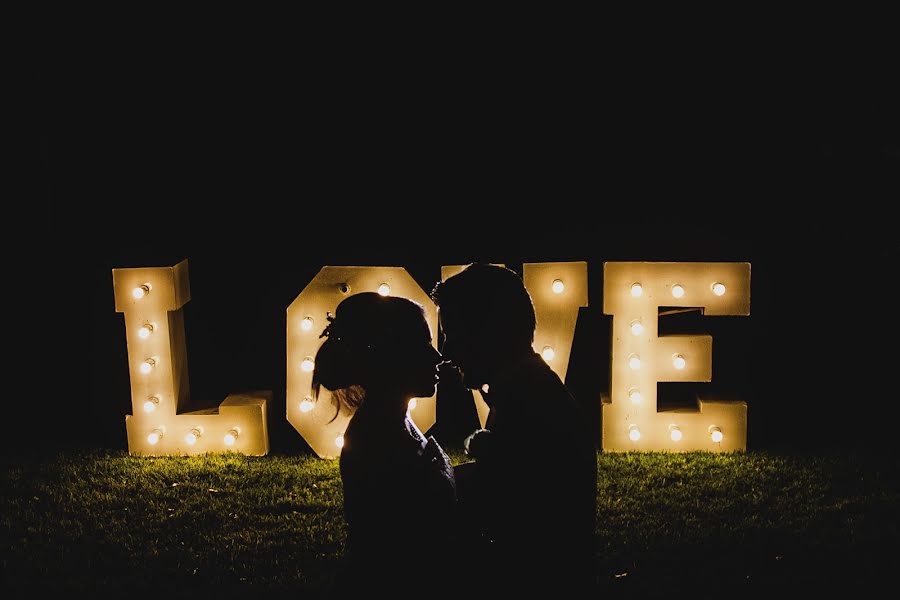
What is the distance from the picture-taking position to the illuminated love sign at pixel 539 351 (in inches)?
248

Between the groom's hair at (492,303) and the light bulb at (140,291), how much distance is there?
4.36 m

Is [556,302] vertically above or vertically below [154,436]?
above

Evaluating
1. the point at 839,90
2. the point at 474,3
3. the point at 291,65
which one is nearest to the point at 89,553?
the point at 291,65

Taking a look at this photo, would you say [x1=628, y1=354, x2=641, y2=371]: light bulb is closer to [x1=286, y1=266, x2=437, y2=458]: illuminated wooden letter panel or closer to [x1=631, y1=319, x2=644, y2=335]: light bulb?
[x1=631, y1=319, x2=644, y2=335]: light bulb

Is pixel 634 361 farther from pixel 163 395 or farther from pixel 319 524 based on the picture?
pixel 163 395

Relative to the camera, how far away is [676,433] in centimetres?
644

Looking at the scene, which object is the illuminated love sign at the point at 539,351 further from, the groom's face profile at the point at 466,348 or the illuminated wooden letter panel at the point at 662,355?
the groom's face profile at the point at 466,348

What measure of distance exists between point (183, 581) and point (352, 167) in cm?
475

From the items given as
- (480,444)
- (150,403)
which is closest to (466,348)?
(480,444)

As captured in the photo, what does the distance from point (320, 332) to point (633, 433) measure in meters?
2.45

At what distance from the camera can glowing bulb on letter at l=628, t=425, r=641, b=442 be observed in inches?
253

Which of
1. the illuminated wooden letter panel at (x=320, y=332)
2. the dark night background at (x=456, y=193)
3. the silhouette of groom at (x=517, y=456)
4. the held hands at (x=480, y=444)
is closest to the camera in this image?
the silhouette of groom at (x=517, y=456)

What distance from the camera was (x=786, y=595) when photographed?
440 centimetres

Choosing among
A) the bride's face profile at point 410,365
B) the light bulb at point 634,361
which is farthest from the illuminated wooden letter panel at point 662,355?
the bride's face profile at point 410,365
